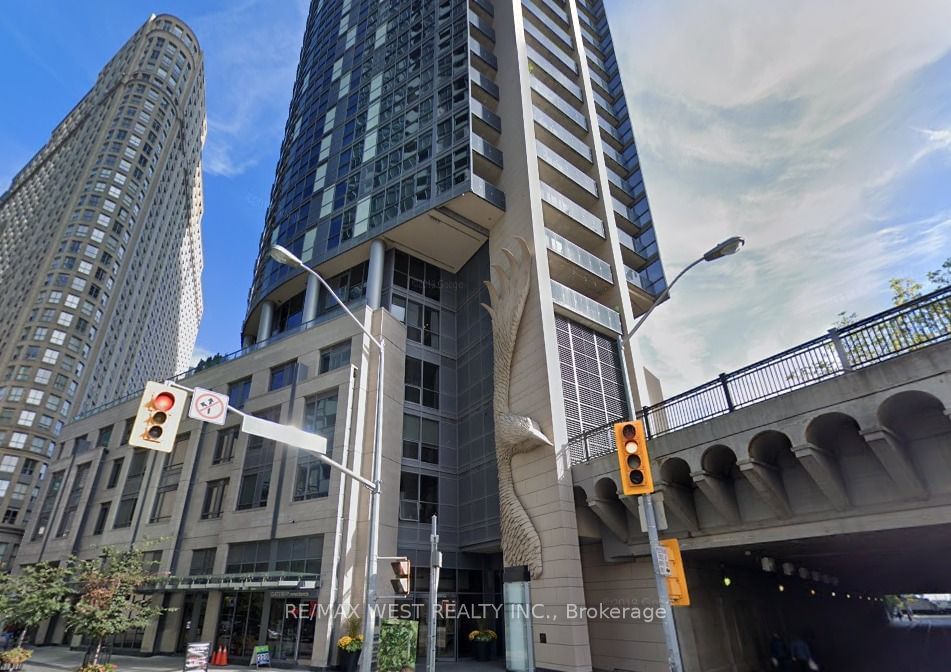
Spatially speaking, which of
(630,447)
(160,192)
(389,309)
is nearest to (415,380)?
(389,309)

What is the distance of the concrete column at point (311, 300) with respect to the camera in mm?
34156

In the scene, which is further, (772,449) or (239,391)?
(239,391)

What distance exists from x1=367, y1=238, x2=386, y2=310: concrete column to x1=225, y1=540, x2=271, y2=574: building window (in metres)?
14.4

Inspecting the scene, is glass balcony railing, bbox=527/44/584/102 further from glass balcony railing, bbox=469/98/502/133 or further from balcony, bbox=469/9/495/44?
glass balcony railing, bbox=469/98/502/133

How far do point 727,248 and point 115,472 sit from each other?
4271cm

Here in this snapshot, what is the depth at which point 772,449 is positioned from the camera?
597 inches

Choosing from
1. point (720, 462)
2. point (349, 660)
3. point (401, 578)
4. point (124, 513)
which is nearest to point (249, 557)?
point (349, 660)

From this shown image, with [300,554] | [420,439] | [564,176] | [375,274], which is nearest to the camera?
[300,554]

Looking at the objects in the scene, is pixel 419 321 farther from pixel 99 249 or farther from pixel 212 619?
pixel 99 249

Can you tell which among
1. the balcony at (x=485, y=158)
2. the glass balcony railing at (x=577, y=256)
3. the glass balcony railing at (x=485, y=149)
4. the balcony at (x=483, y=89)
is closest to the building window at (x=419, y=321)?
the balcony at (x=485, y=158)

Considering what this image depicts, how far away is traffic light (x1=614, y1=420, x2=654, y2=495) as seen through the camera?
923 centimetres

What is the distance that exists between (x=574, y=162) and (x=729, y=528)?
94.1ft

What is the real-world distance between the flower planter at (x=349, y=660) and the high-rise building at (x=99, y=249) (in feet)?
99.1

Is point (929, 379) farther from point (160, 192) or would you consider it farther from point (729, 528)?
point (160, 192)
